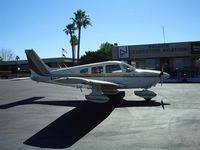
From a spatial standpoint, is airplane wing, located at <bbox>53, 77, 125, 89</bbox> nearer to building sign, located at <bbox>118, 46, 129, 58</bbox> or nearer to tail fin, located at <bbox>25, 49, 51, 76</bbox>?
tail fin, located at <bbox>25, 49, 51, 76</bbox>

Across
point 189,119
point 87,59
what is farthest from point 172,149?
point 87,59

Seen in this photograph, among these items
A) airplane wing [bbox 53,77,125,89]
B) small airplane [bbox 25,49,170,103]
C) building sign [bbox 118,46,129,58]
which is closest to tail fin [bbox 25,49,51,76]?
small airplane [bbox 25,49,170,103]

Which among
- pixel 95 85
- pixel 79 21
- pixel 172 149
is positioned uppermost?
pixel 79 21

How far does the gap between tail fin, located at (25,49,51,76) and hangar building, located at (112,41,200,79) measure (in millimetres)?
28065

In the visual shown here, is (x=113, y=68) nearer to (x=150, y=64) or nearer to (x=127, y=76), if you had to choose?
(x=127, y=76)

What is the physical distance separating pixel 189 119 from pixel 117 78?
6.41m

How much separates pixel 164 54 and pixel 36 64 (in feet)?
99.6

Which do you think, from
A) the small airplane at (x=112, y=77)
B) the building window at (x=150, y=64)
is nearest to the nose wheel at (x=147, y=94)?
the small airplane at (x=112, y=77)

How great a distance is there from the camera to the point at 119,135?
28.1 ft

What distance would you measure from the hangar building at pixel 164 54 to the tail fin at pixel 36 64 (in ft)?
92.1

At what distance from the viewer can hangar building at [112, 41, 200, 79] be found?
144 feet

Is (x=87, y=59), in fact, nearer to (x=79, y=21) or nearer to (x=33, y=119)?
(x=79, y=21)

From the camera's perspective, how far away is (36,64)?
18.6 meters

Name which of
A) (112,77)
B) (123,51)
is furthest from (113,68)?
(123,51)
